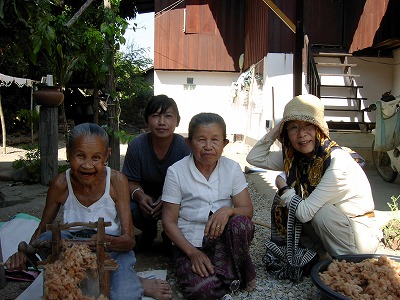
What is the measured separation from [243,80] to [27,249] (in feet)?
36.4

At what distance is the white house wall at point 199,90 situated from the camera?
14.6 m

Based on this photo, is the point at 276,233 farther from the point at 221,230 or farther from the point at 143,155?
the point at 143,155

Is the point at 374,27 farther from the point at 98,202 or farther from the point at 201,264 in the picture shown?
the point at 98,202

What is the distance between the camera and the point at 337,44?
1025 cm

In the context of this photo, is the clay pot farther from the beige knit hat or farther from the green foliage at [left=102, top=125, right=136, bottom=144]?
the beige knit hat

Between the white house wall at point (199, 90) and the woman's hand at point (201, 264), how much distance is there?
12.1 m

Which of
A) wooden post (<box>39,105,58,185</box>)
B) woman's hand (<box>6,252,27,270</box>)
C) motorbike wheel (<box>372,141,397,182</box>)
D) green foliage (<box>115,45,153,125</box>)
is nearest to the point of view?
woman's hand (<box>6,252,27,270</box>)

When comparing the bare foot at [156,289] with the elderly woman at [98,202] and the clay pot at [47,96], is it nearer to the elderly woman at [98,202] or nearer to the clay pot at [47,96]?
the elderly woman at [98,202]

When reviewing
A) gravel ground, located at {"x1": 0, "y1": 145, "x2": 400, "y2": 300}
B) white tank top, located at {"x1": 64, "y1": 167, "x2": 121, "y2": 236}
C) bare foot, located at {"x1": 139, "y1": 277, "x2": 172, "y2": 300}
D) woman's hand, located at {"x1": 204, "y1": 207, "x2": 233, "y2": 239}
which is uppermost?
white tank top, located at {"x1": 64, "y1": 167, "x2": 121, "y2": 236}

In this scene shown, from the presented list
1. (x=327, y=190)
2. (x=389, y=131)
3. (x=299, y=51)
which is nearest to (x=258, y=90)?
(x=299, y=51)

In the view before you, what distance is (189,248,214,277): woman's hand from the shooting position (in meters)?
2.46

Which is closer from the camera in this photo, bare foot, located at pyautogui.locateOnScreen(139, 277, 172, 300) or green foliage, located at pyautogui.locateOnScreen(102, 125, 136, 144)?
bare foot, located at pyautogui.locateOnScreen(139, 277, 172, 300)

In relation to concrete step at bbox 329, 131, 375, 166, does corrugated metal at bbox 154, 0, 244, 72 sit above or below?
above

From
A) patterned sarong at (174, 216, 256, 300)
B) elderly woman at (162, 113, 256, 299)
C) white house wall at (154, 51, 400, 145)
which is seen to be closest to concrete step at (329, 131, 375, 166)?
white house wall at (154, 51, 400, 145)
